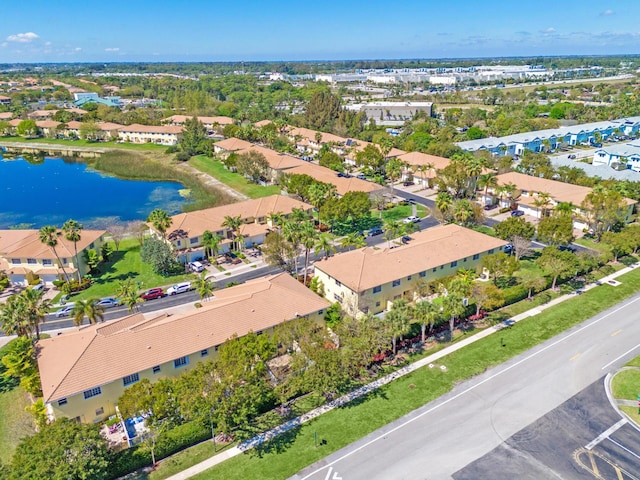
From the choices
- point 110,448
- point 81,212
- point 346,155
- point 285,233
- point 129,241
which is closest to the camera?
point 110,448

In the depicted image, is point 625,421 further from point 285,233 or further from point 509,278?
point 285,233

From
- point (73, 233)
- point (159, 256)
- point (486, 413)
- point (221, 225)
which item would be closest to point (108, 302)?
point (159, 256)

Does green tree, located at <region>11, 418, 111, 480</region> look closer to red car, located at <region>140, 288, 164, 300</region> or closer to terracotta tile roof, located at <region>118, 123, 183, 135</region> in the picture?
red car, located at <region>140, 288, 164, 300</region>

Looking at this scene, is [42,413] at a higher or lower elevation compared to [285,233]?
lower

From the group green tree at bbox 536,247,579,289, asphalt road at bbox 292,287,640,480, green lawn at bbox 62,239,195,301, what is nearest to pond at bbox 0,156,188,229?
green lawn at bbox 62,239,195,301

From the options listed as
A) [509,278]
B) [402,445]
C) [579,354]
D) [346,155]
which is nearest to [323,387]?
[402,445]

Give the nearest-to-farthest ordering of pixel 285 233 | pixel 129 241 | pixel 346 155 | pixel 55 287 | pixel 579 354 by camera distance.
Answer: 1. pixel 579 354
2. pixel 285 233
3. pixel 55 287
4. pixel 129 241
5. pixel 346 155

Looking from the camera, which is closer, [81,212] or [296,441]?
[296,441]
